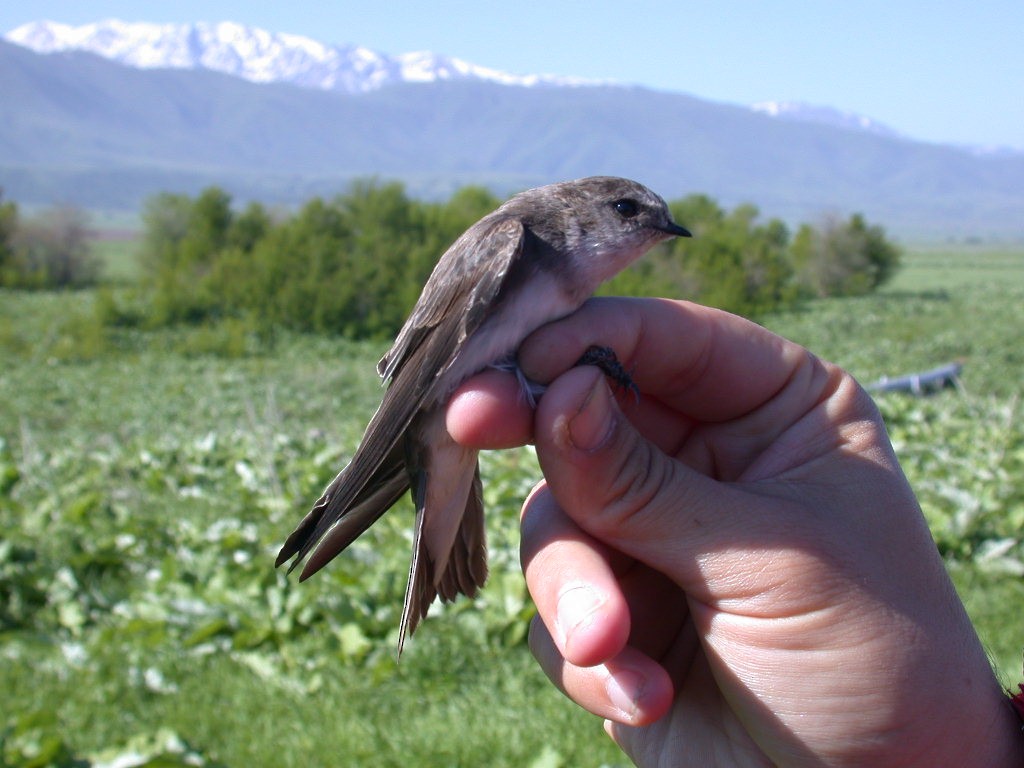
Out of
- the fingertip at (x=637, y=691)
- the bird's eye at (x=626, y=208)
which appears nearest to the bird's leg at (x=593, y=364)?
the bird's eye at (x=626, y=208)

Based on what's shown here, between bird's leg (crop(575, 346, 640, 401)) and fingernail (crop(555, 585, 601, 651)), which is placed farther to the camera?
bird's leg (crop(575, 346, 640, 401))

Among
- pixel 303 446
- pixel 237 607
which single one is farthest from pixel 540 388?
pixel 303 446

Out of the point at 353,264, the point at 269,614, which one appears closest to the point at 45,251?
the point at 353,264

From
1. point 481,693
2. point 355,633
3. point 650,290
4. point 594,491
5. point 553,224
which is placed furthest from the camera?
point 650,290

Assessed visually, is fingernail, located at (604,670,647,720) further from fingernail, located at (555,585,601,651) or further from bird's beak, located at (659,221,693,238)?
bird's beak, located at (659,221,693,238)

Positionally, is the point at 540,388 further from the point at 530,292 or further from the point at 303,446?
the point at 303,446

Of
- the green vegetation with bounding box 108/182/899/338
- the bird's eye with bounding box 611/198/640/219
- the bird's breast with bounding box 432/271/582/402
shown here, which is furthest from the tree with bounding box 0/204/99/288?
the bird's breast with bounding box 432/271/582/402
